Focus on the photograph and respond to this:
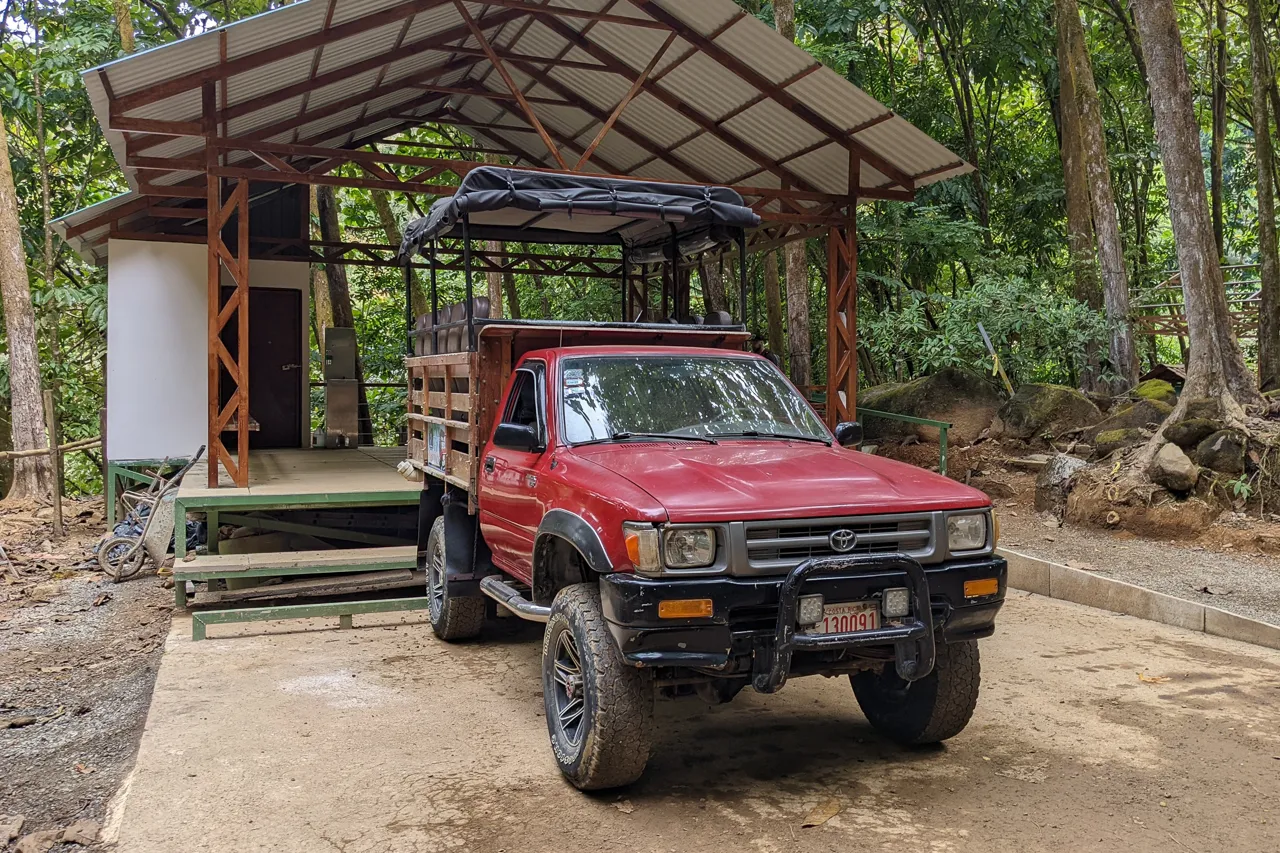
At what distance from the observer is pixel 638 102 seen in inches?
501

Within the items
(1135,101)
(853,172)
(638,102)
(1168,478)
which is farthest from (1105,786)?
(1135,101)

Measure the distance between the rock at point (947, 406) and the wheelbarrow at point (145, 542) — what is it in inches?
354

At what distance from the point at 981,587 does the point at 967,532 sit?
241mm

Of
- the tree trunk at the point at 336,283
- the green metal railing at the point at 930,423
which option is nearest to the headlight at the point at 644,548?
the green metal railing at the point at 930,423

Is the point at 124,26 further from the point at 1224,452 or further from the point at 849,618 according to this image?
the point at 1224,452

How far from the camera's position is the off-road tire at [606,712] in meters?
4.11

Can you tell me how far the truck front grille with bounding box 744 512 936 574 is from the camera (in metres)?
4.04

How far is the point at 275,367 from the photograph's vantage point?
51.8 ft

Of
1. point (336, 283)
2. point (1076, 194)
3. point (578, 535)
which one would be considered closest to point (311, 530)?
point (578, 535)

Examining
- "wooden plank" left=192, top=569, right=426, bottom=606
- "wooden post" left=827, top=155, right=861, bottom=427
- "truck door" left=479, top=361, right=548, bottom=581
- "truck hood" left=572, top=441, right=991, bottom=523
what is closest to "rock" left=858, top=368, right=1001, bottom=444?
"wooden post" left=827, top=155, right=861, bottom=427

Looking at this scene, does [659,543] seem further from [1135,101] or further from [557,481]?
[1135,101]

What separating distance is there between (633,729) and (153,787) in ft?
7.04

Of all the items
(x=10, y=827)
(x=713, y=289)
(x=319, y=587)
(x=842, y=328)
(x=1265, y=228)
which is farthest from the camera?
(x=713, y=289)

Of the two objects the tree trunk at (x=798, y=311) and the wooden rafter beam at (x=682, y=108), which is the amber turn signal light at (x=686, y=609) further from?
the tree trunk at (x=798, y=311)
